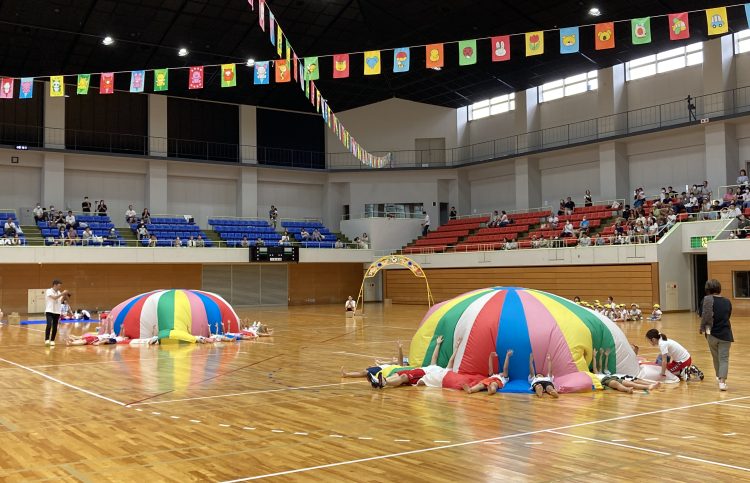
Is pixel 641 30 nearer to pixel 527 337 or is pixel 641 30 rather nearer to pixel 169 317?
pixel 527 337

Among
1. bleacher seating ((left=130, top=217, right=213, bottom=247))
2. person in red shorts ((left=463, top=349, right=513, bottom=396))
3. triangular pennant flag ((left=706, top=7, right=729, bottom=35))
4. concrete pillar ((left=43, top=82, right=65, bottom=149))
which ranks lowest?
person in red shorts ((left=463, top=349, right=513, bottom=396))

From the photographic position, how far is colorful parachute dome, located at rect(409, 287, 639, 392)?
967 cm

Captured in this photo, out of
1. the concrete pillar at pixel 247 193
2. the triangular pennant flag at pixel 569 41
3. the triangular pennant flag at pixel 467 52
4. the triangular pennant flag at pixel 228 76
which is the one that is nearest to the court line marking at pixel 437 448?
the triangular pennant flag at pixel 569 41

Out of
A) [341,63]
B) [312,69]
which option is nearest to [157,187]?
[312,69]

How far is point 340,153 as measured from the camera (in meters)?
43.5

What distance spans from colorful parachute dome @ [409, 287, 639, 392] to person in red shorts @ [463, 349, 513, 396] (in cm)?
9

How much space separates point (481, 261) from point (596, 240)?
6.11m

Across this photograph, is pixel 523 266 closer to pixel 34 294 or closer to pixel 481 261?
pixel 481 261

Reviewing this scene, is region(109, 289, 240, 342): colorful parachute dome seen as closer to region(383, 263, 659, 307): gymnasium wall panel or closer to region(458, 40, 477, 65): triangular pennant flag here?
region(458, 40, 477, 65): triangular pennant flag

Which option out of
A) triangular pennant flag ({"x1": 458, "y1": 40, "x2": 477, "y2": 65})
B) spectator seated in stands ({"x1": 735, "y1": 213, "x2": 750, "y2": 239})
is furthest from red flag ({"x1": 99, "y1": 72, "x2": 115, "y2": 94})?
spectator seated in stands ({"x1": 735, "y1": 213, "x2": 750, "y2": 239})

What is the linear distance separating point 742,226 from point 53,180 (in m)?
31.5

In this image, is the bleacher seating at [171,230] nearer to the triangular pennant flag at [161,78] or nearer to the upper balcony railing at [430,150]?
the upper balcony railing at [430,150]

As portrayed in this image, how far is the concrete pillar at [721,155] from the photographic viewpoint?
101 ft

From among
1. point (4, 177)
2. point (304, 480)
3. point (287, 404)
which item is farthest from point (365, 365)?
point (4, 177)
